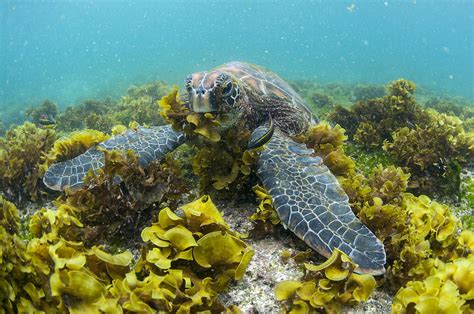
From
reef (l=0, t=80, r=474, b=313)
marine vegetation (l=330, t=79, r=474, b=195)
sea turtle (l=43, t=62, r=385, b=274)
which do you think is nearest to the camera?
reef (l=0, t=80, r=474, b=313)

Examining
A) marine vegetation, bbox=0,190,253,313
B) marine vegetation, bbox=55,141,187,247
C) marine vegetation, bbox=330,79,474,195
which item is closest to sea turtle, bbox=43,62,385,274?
marine vegetation, bbox=55,141,187,247

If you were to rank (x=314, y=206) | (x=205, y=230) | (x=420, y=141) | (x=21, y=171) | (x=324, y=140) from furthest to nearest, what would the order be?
(x=420, y=141) → (x=21, y=171) → (x=324, y=140) → (x=314, y=206) → (x=205, y=230)

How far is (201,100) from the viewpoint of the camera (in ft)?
13.0

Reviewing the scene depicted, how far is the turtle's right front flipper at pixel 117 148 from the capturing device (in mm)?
4098

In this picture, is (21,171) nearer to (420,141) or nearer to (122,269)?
(122,269)

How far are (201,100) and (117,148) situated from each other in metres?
1.60

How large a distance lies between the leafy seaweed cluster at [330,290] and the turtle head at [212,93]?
235cm

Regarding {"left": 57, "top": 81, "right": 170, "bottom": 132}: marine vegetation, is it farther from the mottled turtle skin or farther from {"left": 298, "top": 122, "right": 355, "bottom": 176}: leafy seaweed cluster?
{"left": 298, "top": 122, "right": 355, "bottom": 176}: leafy seaweed cluster

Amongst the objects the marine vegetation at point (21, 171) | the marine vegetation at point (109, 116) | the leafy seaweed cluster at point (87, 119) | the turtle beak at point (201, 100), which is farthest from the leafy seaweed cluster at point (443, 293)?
the leafy seaweed cluster at point (87, 119)

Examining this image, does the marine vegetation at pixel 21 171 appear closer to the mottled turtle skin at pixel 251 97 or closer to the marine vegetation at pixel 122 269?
the marine vegetation at pixel 122 269

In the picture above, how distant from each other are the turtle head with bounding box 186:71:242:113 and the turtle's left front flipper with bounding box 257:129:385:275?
2.63 feet

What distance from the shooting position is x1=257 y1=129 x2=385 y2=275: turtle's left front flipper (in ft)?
9.29

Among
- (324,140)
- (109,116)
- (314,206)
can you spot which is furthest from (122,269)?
(109,116)

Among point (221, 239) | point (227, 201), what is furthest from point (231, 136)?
point (221, 239)
